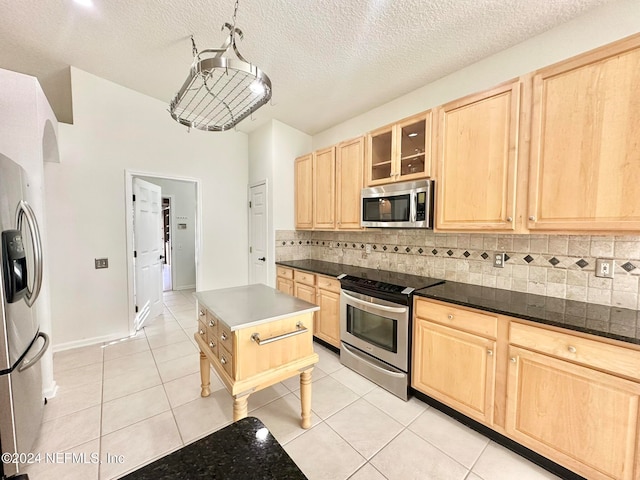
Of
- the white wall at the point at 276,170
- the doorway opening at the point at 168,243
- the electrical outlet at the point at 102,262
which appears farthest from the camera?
the doorway opening at the point at 168,243

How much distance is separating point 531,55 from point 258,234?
3525 millimetres

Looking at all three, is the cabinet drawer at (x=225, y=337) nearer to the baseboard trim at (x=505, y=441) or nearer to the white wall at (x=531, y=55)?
the baseboard trim at (x=505, y=441)

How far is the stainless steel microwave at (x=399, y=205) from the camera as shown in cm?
221

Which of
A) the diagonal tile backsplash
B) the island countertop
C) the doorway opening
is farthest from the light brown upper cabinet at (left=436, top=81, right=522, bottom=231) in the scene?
the doorway opening

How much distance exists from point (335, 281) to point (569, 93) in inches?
87.0

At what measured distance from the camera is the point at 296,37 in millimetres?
2121

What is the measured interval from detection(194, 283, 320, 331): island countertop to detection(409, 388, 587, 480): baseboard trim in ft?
4.00

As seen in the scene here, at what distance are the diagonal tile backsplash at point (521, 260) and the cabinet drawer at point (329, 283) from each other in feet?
2.09

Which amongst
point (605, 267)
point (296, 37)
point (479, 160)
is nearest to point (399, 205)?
point (479, 160)

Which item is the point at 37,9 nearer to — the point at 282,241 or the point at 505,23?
the point at 282,241

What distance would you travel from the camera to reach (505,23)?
6.12 ft

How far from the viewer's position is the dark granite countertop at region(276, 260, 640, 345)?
130cm

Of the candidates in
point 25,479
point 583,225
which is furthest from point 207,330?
point 583,225

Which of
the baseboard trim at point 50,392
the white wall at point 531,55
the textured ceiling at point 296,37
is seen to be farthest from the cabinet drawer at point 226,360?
the white wall at point 531,55
